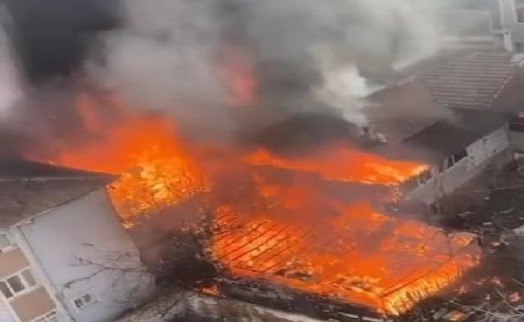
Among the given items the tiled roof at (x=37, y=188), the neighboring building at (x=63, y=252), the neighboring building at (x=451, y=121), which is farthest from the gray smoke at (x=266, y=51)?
the neighboring building at (x=63, y=252)

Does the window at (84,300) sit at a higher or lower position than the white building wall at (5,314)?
lower

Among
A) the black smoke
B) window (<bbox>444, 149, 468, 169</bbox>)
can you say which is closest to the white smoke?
the black smoke

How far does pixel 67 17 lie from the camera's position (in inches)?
624

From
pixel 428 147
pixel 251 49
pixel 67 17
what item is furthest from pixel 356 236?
pixel 67 17

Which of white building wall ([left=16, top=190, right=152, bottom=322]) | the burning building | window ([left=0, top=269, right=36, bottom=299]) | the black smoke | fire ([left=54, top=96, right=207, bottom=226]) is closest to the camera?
window ([left=0, top=269, right=36, bottom=299])

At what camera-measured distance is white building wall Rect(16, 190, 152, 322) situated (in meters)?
10.4

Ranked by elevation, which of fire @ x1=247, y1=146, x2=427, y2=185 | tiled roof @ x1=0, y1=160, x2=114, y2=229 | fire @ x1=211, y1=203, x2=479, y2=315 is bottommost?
fire @ x1=211, y1=203, x2=479, y2=315

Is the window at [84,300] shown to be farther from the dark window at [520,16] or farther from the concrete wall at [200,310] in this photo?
the dark window at [520,16]

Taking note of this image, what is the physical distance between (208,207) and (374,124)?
285 cm

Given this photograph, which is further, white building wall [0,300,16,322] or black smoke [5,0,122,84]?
black smoke [5,0,122,84]

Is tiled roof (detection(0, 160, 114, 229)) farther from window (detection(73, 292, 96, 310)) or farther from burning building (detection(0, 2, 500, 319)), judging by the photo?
window (detection(73, 292, 96, 310))

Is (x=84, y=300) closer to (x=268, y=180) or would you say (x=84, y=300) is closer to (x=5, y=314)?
(x=5, y=314)

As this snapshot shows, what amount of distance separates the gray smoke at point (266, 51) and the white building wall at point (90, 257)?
150 inches

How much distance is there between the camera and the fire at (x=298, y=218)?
10.4 m
